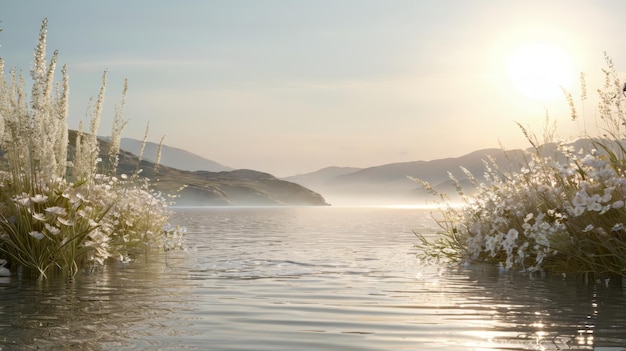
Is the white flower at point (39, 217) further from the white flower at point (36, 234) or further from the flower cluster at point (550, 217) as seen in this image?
the flower cluster at point (550, 217)

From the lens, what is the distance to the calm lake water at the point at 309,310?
5648mm

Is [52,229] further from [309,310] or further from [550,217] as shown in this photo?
[550,217]

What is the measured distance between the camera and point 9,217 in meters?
10.0

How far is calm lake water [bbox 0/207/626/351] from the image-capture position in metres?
5.65

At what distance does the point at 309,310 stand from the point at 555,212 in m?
5.02

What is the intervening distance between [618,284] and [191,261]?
23.7 ft

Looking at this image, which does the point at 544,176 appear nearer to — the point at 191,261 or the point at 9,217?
the point at 191,261

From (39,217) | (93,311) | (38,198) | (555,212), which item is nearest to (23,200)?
(38,198)

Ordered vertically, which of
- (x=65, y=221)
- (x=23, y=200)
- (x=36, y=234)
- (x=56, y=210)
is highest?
(x=23, y=200)

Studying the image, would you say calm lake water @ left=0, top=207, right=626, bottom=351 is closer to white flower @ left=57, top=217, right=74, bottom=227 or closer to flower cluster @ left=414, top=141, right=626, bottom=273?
flower cluster @ left=414, top=141, right=626, bottom=273

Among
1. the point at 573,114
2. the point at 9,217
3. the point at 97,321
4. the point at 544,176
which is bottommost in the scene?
the point at 97,321

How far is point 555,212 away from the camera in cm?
1077

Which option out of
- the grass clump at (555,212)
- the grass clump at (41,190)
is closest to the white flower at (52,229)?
the grass clump at (41,190)

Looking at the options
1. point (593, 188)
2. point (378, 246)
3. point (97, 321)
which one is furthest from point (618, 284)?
point (378, 246)
